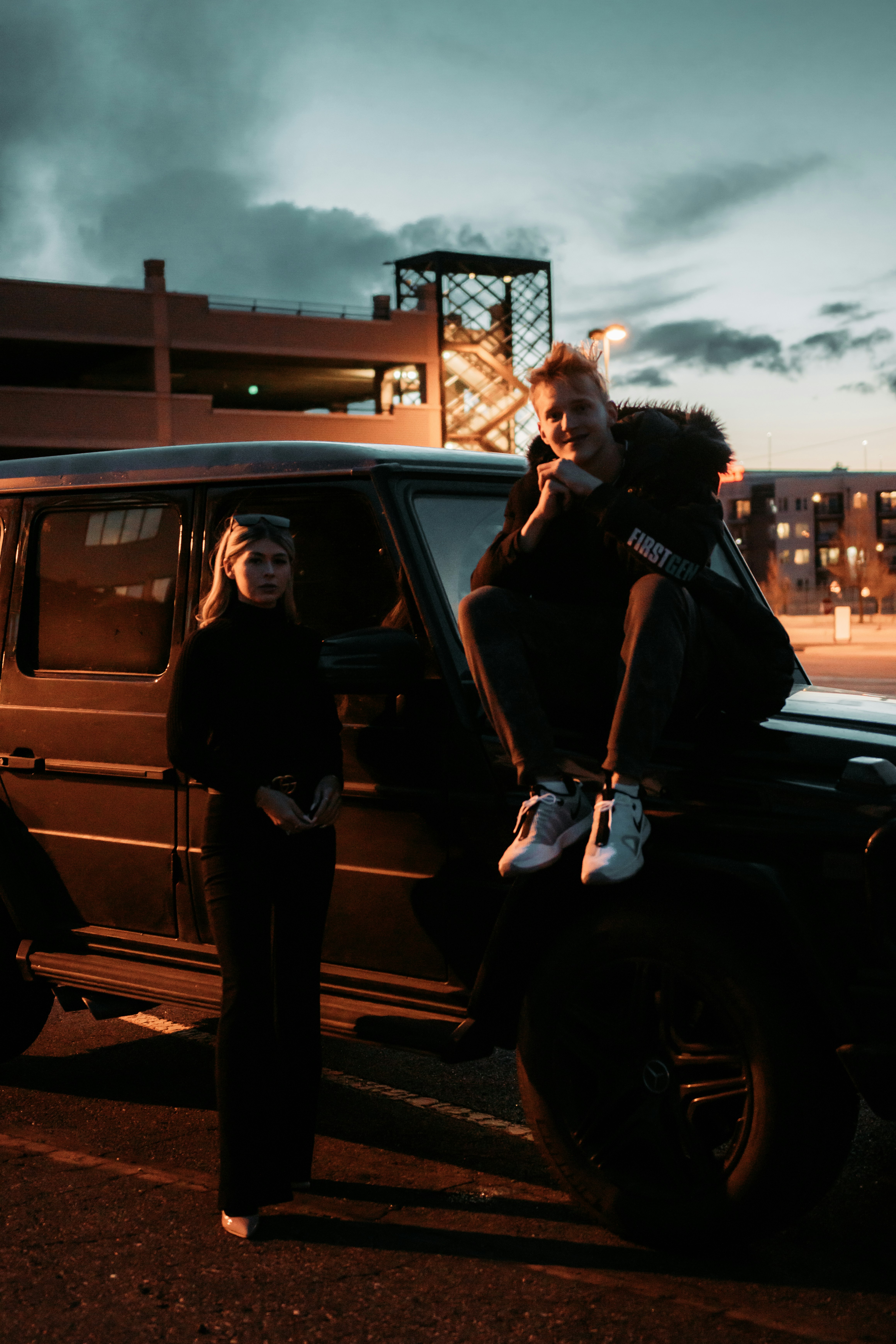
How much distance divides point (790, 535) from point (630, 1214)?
148 m

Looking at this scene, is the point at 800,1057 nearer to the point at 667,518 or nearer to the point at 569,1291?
the point at 569,1291

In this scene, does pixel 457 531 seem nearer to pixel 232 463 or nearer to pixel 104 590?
pixel 232 463

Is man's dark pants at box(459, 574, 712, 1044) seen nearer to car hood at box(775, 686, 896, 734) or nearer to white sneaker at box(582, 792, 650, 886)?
white sneaker at box(582, 792, 650, 886)

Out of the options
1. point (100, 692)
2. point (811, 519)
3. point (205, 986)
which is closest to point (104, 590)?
point (100, 692)

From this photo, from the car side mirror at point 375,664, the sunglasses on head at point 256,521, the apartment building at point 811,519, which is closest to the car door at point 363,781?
the car side mirror at point 375,664

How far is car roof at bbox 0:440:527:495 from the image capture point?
12.9 ft

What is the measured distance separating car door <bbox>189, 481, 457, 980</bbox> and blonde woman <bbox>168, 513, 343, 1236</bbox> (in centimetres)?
14

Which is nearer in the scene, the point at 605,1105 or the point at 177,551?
the point at 605,1105

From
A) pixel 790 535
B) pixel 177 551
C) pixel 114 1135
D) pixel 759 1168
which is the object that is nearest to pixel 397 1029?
pixel 759 1168

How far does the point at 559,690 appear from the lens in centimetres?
344

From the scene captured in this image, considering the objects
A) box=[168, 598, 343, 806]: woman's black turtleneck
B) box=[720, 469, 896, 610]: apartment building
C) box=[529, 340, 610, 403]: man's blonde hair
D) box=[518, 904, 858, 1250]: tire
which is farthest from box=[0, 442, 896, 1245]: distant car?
box=[720, 469, 896, 610]: apartment building

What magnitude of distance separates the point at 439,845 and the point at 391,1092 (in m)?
1.60

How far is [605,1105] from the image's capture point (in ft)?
10.8

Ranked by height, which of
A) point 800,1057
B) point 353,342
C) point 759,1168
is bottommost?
point 759,1168
